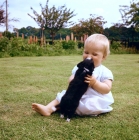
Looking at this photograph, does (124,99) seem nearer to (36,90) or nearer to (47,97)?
(47,97)

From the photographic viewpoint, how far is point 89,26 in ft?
82.7

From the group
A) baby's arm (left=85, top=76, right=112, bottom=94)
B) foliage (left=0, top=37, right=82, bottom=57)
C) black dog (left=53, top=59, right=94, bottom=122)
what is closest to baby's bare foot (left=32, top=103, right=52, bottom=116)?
black dog (left=53, top=59, right=94, bottom=122)

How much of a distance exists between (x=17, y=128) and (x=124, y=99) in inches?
54.9

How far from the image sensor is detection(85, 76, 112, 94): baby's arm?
1975 mm

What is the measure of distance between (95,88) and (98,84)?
0.05 meters

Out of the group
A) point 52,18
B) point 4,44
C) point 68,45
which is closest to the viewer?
point 4,44

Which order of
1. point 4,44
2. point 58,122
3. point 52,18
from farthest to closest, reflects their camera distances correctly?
point 52,18
point 4,44
point 58,122

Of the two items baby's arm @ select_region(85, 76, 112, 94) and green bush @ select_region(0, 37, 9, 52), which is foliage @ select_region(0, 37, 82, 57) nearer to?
green bush @ select_region(0, 37, 9, 52)

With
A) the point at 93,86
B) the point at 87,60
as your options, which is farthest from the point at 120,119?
the point at 87,60

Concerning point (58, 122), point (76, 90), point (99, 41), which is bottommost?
point (58, 122)

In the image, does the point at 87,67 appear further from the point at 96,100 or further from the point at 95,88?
the point at 96,100

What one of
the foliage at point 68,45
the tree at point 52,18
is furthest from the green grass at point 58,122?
the tree at point 52,18

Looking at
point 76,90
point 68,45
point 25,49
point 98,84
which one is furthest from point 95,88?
point 68,45

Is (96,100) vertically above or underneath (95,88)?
underneath
